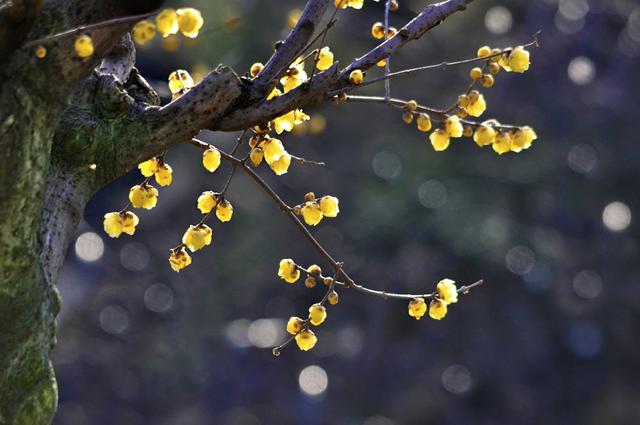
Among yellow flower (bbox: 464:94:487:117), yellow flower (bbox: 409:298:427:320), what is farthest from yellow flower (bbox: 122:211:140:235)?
yellow flower (bbox: 464:94:487:117)

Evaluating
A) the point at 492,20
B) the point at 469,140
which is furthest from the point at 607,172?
the point at 492,20

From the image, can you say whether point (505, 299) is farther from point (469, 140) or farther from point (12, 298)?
point (12, 298)

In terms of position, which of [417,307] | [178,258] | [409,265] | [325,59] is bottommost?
[409,265]

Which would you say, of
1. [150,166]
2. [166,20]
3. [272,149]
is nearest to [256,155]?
[272,149]

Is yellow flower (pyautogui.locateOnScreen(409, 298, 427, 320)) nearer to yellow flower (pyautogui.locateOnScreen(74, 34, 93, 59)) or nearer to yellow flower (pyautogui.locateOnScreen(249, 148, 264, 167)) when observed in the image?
yellow flower (pyautogui.locateOnScreen(249, 148, 264, 167))

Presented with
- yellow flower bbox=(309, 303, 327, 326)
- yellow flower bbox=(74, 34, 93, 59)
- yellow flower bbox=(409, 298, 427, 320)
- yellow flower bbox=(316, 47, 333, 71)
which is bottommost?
yellow flower bbox=(409, 298, 427, 320)

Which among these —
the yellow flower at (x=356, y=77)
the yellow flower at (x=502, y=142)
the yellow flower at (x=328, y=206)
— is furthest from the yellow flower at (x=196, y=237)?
the yellow flower at (x=502, y=142)

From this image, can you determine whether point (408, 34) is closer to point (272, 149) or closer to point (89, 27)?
point (272, 149)
